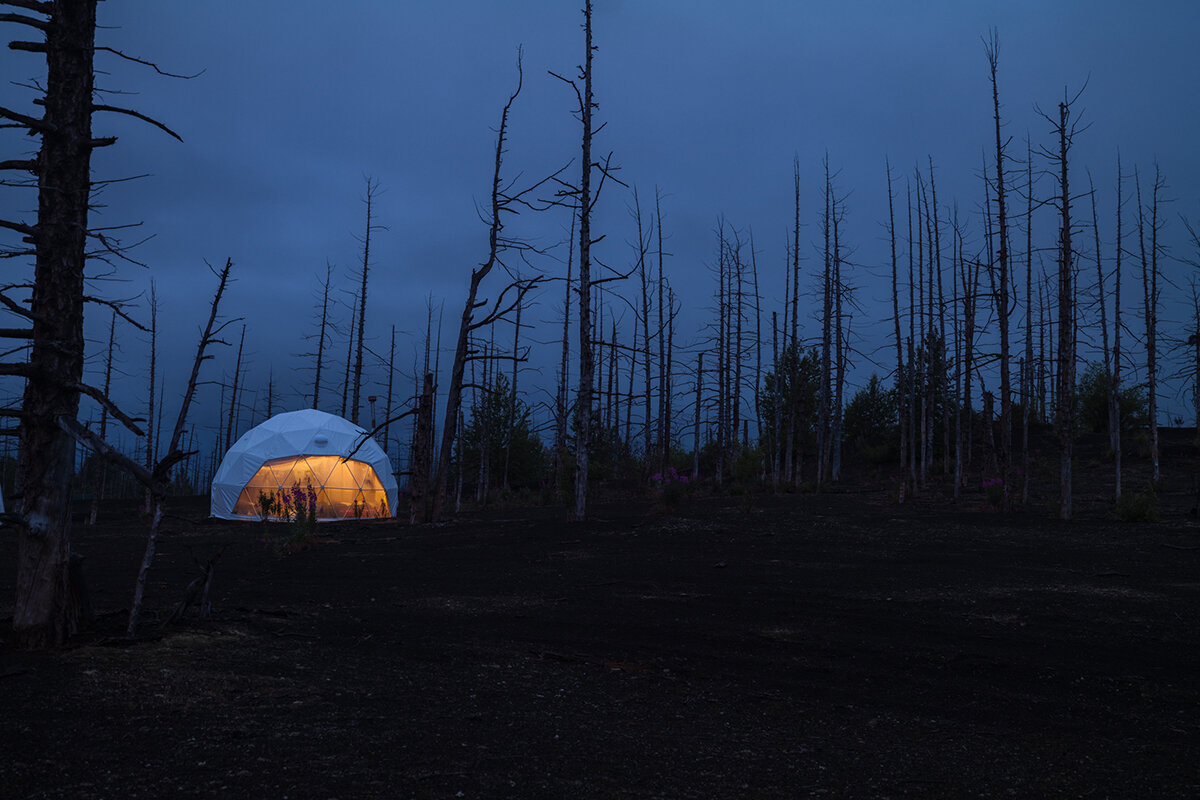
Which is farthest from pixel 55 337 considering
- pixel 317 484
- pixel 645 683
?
pixel 317 484

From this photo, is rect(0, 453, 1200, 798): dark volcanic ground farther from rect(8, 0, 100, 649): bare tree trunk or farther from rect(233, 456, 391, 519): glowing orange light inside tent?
rect(233, 456, 391, 519): glowing orange light inside tent

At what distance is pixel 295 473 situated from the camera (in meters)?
23.2

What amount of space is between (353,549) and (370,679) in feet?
30.3

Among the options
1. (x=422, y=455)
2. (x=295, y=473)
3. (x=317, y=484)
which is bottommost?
(x=317, y=484)

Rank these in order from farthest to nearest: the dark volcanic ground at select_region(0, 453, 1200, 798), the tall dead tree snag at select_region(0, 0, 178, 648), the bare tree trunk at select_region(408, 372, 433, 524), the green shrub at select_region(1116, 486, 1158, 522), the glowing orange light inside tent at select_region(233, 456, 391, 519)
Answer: the glowing orange light inside tent at select_region(233, 456, 391, 519)
the bare tree trunk at select_region(408, 372, 433, 524)
the green shrub at select_region(1116, 486, 1158, 522)
the tall dead tree snag at select_region(0, 0, 178, 648)
the dark volcanic ground at select_region(0, 453, 1200, 798)

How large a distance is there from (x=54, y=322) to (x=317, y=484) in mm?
19215

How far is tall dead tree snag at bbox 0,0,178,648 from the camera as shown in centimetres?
505

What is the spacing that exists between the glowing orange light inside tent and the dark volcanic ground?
41.4 feet

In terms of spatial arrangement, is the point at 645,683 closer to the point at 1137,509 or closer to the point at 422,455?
the point at 1137,509

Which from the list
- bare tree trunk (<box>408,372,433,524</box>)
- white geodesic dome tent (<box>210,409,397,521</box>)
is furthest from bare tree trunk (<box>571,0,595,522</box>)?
white geodesic dome tent (<box>210,409,397,521</box>)

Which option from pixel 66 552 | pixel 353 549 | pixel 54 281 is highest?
pixel 54 281

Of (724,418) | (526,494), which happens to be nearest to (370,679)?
(724,418)

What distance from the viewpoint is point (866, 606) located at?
7.64m

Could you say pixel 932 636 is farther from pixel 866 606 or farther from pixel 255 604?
pixel 255 604
